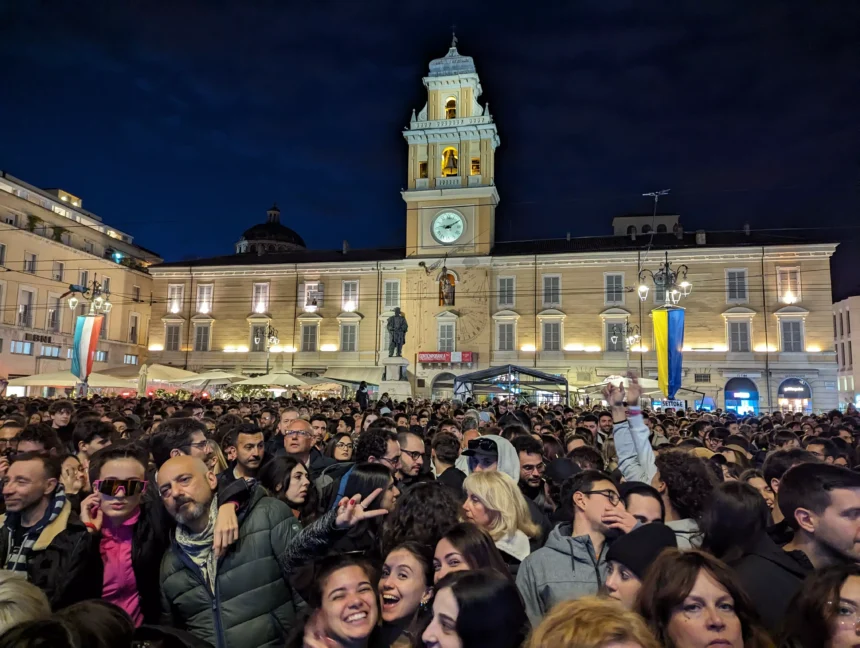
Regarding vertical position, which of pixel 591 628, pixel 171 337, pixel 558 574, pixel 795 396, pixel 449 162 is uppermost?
pixel 449 162

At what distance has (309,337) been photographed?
45062mm

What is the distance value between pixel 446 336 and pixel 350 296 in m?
8.19

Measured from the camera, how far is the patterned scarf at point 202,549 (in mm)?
3275

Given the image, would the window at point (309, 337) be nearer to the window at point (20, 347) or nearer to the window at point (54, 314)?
the window at point (54, 314)


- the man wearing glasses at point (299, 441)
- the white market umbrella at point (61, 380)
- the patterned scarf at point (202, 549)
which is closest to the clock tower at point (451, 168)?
the white market umbrella at point (61, 380)

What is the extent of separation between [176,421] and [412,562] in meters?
4.32

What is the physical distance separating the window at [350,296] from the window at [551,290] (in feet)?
45.6

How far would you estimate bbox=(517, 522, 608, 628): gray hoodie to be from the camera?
3.15 m

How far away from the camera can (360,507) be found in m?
2.98

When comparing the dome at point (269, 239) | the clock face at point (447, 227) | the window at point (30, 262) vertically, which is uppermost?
the dome at point (269, 239)

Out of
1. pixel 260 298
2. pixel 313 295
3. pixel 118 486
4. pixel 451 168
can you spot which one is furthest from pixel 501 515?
pixel 260 298

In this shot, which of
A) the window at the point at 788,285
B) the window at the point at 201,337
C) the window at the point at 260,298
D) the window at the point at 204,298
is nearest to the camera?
the window at the point at 788,285

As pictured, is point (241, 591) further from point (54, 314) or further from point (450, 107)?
point (54, 314)

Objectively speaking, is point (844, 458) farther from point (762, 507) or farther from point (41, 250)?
point (41, 250)
